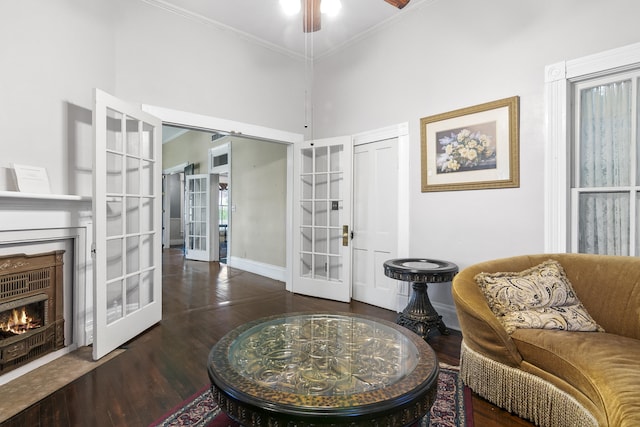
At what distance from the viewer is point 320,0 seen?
2205mm

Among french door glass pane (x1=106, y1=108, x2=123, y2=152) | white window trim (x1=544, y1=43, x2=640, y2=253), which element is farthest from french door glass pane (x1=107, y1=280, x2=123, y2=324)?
white window trim (x1=544, y1=43, x2=640, y2=253)

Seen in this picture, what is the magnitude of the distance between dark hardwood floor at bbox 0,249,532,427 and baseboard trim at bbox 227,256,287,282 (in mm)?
536

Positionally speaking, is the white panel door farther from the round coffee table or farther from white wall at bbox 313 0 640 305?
the round coffee table

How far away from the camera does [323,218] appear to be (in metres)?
4.51

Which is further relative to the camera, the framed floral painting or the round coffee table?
the framed floral painting

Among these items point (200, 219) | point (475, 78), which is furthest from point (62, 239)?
point (200, 219)

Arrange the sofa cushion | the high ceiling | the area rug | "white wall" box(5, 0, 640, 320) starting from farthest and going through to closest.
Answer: the high ceiling → "white wall" box(5, 0, 640, 320) → the area rug → the sofa cushion

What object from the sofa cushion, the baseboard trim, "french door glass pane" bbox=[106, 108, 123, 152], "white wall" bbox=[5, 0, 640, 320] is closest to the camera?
the sofa cushion

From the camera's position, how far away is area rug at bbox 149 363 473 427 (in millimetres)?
1764

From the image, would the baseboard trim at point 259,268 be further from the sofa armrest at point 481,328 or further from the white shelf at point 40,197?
the sofa armrest at point 481,328

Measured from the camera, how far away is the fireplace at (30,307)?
2.23 m

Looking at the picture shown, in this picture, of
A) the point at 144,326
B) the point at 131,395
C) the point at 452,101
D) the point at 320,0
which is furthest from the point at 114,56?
the point at 452,101

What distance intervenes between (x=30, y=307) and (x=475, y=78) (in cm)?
418

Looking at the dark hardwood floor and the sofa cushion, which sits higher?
the sofa cushion
